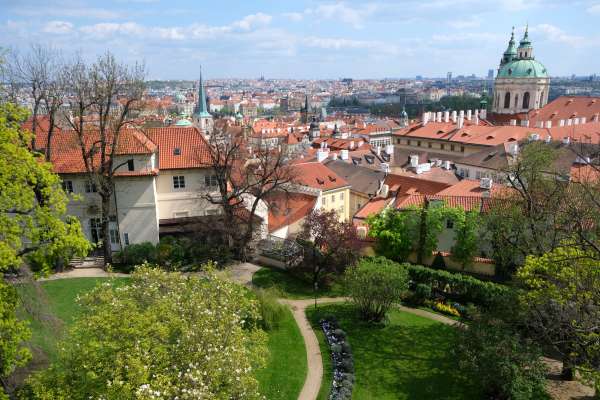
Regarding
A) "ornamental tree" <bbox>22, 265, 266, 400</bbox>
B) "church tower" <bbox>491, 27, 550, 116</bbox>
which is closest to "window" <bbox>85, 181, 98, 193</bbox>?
"ornamental tree" <bbox>22, 265, 266, 400</bbox>

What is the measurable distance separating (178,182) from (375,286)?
17531 millimetres

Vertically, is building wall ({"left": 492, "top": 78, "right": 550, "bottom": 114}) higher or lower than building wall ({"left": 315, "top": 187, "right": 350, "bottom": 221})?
higher

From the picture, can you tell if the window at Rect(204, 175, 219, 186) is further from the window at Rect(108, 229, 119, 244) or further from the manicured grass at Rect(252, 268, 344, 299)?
the manicured grass at Rect(252, 268, 344, 299)

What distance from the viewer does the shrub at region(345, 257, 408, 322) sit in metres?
23.4

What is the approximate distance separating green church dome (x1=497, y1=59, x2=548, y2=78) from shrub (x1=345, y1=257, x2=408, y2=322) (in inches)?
3503

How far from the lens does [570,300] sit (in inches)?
650

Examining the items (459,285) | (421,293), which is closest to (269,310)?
(421,293)

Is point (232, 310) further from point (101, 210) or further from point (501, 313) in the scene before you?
point (101, 210)

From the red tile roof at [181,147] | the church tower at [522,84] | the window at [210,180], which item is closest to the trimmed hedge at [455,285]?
the window at [210,180]

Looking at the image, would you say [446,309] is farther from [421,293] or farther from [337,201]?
[337,201]

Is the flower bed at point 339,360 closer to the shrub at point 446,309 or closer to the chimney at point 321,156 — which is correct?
the shrub at point 446,309

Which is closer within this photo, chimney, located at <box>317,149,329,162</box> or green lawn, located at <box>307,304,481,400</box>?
green lawn, located at <box>307,304,481,400</box>

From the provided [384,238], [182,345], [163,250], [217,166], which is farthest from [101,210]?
[182,345]

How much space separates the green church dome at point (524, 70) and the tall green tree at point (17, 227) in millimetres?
102382
